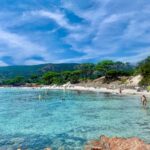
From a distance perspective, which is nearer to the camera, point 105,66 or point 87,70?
point 105,66

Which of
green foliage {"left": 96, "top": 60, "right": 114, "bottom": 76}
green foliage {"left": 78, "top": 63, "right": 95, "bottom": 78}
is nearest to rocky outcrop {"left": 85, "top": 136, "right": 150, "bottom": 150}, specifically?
green foliage {"left": 96, "top": 60, "right": 114, "bottom": 76}

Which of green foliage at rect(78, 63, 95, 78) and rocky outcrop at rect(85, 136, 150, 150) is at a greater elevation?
green foliage at rect(78, 63, 95, 78)

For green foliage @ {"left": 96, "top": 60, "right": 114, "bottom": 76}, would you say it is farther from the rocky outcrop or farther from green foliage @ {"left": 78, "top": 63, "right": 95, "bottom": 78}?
the rocky outcrop

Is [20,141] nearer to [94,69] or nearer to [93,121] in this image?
[93,121]

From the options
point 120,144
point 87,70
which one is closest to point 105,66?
point 87,70

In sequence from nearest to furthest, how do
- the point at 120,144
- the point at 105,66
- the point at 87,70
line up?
1. the point at 120,144
2. the point at 105,66
3. the point at 87,70

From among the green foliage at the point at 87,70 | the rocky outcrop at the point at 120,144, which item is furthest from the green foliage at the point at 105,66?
the rocky outcrop at the point at 120,144

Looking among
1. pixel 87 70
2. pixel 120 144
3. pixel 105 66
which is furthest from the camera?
pixel 87 70

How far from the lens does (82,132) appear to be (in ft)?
97.6

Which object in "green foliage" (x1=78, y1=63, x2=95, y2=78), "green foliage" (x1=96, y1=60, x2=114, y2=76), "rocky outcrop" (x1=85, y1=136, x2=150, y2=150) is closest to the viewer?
"rocky outcrop" (x1=85, y1=136, x2=150, y2=150)

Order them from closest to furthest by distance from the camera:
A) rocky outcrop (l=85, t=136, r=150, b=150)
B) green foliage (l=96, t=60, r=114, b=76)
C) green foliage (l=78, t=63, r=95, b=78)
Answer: rocky outcrop (l=85, t=136, r=150, b=150), green foliage (l=96, t=60, r=114, b=76), green foliage (l=78, t=63, r=95, b=78)

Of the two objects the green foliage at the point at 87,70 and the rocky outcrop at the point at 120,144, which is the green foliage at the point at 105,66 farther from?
the rocky outcrop at the point at 120,144

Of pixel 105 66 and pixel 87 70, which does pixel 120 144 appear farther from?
pixel 87 70

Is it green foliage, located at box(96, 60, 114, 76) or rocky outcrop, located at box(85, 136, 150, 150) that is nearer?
rocky outcrop, located at box(85, 136, 150, 150)
